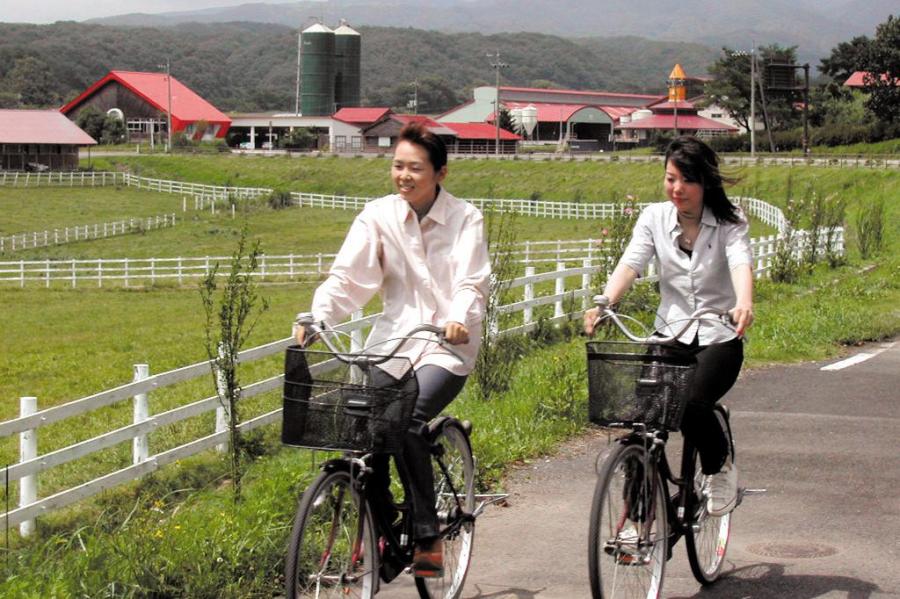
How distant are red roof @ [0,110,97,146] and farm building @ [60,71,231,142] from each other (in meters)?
17.6

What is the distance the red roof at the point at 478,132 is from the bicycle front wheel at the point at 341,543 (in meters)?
96.3

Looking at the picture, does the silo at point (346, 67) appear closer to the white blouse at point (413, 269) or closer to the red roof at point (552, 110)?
the red roof at point (552, 110)

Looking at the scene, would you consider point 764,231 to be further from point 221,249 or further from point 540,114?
point 540,114

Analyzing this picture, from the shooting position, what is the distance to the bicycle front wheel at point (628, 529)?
15.9 ft

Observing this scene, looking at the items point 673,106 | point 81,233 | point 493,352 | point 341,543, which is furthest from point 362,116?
point 341,543

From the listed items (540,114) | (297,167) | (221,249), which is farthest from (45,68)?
(221,249)

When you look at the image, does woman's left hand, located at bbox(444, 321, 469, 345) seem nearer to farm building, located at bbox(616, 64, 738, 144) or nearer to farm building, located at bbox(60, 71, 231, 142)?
farm building, located at bbox(616, 64, 738, 144)

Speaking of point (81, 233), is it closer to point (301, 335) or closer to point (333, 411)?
point (301, 335)

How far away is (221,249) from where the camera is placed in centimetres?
4647

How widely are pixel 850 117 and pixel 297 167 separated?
111 ft

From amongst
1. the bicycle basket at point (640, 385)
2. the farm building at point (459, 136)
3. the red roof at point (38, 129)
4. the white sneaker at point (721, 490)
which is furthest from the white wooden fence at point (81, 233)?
the bicycle basket at point (640, 385)

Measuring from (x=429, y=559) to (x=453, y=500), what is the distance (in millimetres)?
588

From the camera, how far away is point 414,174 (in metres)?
5.22

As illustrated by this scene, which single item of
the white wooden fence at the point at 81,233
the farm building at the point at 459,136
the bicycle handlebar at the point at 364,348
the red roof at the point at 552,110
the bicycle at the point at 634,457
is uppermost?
the red roof at the point at 552,110
